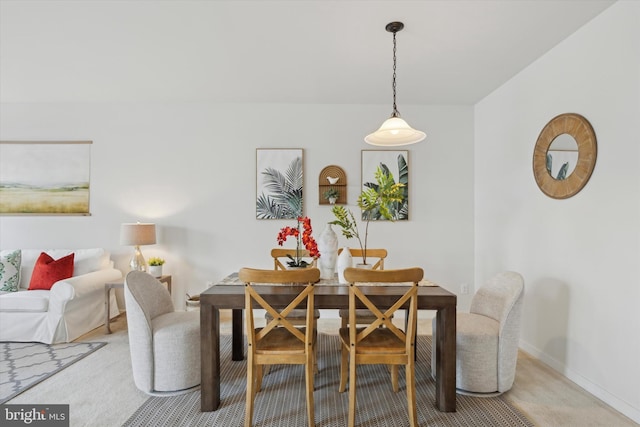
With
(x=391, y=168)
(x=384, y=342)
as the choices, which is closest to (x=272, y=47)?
(x=391, y=168)

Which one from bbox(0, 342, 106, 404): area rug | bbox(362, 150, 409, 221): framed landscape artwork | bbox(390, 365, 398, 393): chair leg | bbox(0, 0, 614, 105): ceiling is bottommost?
bbox(0, 342, 106, 404): area rug

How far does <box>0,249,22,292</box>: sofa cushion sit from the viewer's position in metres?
3.44

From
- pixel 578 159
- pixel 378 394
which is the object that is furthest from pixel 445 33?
pixel 378 394

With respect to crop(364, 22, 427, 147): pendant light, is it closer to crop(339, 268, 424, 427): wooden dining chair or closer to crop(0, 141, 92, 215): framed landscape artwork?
crop(339, 268, 424, 427): wooden dining chair

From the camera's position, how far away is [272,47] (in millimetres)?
2752

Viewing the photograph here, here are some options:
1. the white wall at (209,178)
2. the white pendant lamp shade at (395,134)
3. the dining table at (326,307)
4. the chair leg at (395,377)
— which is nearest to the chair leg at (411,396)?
the dining table at (326,307)

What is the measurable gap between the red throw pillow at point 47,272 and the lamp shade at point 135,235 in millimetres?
612

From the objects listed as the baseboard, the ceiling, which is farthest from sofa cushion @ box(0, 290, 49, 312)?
the baseboard

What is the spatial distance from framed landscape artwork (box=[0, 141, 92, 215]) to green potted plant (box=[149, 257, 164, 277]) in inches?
43.1

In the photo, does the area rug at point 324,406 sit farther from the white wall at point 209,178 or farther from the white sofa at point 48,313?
the white wall at point 209,178

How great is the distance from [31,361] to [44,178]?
2295 millimetres

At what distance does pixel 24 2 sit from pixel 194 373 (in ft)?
8.94

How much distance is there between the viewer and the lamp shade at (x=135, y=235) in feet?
11.9

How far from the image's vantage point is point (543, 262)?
283 cm
